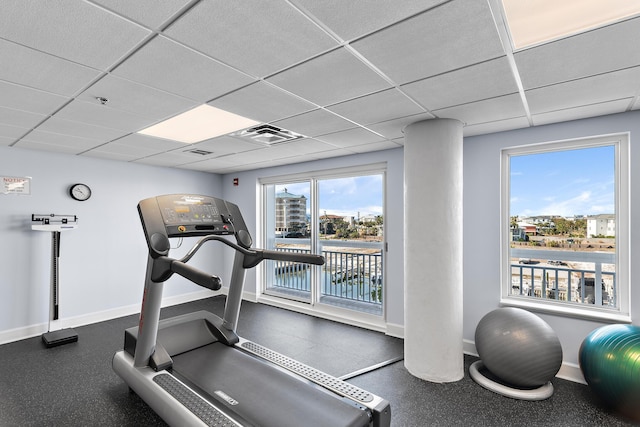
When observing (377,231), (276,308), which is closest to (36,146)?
(276,308)

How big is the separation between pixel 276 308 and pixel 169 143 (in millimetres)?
2824

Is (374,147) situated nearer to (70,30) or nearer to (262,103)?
(262,103)

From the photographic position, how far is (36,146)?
3.67 m

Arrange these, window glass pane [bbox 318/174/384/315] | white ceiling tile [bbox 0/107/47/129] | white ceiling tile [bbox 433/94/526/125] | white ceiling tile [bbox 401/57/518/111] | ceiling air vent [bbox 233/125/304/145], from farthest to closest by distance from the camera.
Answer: window glass pane [bbox 318/174/384/315] → ceiling air vent [bbox 233/125/304/145] → white ceiling tile [bbox 0/107/47/129] → white ceiling tile [bbox 433/94/526/125] → white ceiling tile [bbox 401/57/518/111]

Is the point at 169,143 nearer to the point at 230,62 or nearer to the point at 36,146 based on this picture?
the point at 36,146

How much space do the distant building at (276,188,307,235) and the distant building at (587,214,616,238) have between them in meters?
3.42

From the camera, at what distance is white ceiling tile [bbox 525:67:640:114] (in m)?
1.95

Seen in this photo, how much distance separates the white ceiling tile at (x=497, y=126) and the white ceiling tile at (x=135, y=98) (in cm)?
241

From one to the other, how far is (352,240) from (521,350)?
2.50 meters

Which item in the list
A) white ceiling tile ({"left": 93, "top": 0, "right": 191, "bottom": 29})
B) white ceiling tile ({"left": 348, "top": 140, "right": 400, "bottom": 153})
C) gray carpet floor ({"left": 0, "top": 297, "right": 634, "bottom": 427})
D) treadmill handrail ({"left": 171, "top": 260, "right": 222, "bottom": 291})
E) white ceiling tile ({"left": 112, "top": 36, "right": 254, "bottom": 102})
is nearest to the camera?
white ceiling tile ({"left": 93, "top": 0, "right": 191, "bottom": 29})

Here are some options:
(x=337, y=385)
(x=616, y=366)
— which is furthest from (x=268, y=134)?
(x=616, y=366)

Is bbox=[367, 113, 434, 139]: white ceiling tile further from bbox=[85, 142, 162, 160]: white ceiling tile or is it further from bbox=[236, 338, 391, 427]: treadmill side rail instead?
bbox=[85, 142, 162, 160]: white ceiling tile

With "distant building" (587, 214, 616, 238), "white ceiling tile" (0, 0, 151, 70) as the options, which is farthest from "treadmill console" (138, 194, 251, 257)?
"distant building" (587, 214, 616, 238)

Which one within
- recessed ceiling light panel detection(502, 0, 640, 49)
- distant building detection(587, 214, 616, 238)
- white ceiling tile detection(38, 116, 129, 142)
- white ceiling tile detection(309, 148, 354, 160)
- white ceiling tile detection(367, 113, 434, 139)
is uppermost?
recessed ceiling light panel detection(502, 0, 640, 49)
